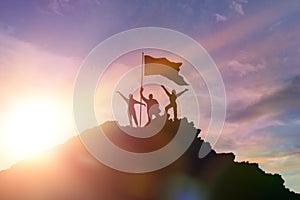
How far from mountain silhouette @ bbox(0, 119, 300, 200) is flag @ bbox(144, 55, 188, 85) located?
16.9 ft

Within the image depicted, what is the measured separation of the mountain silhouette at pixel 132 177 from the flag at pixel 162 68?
16.9 feet

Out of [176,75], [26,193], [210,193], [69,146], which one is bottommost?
[26,193]

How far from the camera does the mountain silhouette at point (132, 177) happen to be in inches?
1769

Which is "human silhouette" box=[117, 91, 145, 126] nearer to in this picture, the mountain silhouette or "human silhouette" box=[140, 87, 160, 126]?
"human silhouette" box=[140, 87, 160, 126]

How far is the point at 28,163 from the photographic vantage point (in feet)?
168

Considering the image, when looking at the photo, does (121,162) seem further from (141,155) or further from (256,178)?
(256,178)

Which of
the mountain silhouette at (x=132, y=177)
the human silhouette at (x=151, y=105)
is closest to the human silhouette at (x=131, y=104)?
the human silhouette at (x=151, y=105)

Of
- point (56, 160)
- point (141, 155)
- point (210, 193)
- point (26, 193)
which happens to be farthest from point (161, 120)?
point (26, 193)

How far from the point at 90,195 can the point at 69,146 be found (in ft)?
32.5

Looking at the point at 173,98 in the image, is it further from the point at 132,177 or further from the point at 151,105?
the point at 132,177

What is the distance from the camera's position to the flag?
47969 mm

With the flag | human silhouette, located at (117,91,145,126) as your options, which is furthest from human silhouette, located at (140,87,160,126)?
the flag

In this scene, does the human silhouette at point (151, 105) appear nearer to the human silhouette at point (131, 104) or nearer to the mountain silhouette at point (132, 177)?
the human silhouette at point (131, 104)

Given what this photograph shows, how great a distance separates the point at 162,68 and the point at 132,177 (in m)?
12.4
